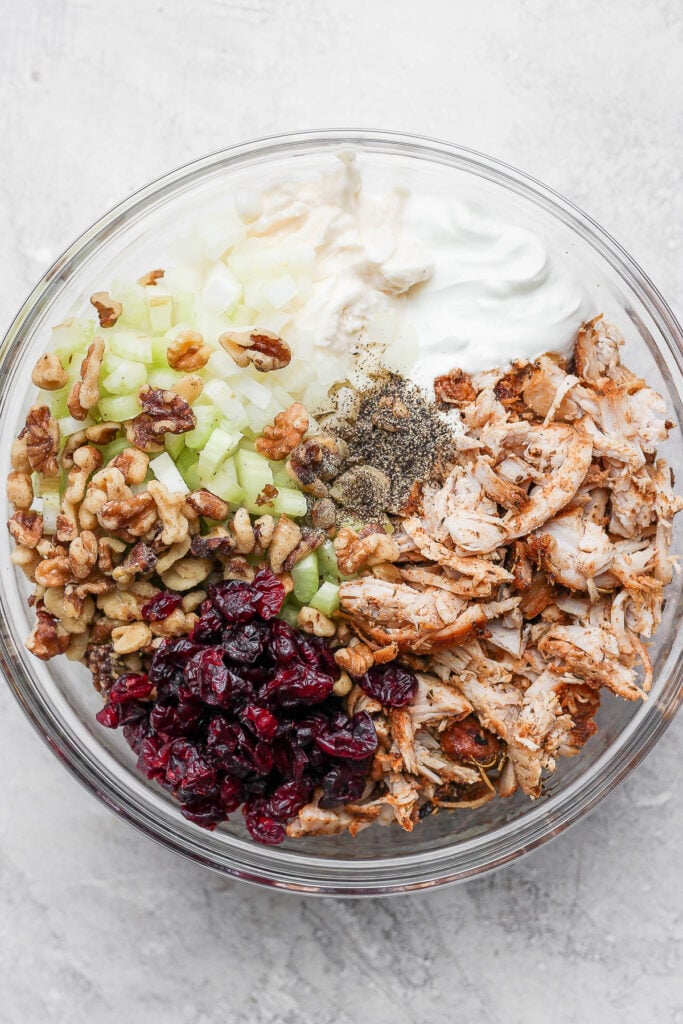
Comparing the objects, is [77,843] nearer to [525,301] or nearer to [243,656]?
[243,656]

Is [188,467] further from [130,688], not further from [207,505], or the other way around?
[130,688]

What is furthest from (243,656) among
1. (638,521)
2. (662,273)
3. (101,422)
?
(662,273)

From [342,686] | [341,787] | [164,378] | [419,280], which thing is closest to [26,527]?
[164,378]

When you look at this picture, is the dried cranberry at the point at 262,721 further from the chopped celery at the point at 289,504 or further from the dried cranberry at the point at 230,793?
the chopped celery at the point at 289,504

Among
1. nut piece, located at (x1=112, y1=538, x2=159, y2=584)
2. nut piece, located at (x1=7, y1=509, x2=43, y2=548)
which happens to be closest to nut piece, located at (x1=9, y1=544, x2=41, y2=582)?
nut piece, located at (x1=7, y1=509, x2=43, y2=548)

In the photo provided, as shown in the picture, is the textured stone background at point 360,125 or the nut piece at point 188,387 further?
the textured stone background at point 360,125

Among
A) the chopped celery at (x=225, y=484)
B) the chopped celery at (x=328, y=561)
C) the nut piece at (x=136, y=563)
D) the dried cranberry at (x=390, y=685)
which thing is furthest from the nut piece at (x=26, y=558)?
the dried cranberry at (x=390, y=685)
